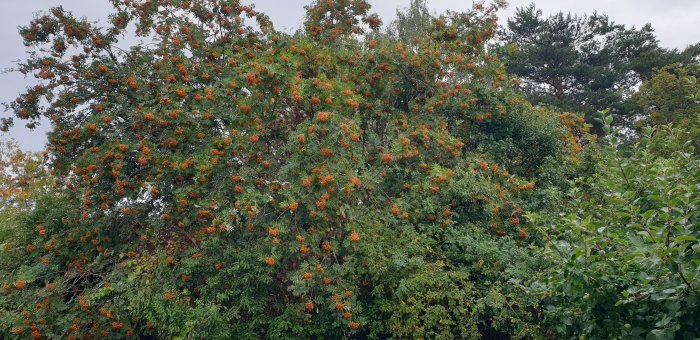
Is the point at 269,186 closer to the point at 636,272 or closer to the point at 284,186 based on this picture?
the point at 284,186

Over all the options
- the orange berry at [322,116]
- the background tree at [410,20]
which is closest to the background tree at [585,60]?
the background tree at [410,20]

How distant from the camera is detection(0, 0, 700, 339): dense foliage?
618cm

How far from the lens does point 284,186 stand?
6.13 m

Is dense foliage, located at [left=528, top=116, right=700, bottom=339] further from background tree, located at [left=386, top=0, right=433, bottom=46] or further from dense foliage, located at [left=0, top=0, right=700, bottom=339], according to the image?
background tree, located at [left=386, top=0, right=433, bottom=46]

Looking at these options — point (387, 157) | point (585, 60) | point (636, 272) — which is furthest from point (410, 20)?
point (636, 272)

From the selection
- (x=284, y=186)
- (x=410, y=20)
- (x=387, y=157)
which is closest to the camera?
(x=284, y=186)

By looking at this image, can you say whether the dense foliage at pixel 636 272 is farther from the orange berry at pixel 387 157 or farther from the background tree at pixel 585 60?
the background tree at pixel 585 60

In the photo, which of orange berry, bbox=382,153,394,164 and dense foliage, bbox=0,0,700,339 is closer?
dense foliage, bbox=0,0,700,339

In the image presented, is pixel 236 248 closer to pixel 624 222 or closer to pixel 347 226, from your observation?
pixel 347 226

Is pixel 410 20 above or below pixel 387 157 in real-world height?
above

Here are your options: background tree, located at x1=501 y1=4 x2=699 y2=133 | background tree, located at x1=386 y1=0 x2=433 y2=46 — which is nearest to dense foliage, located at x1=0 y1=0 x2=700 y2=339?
background tree, located at x1=386 y1=0 x2=433 y2=46

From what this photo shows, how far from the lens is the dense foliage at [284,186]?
6184 millimetres

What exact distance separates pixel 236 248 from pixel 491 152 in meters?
4.64

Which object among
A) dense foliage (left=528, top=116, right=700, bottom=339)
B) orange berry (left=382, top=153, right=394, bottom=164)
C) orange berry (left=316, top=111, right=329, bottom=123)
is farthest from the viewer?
orange berry (left=382, top=153, right=394, bottom=164)
